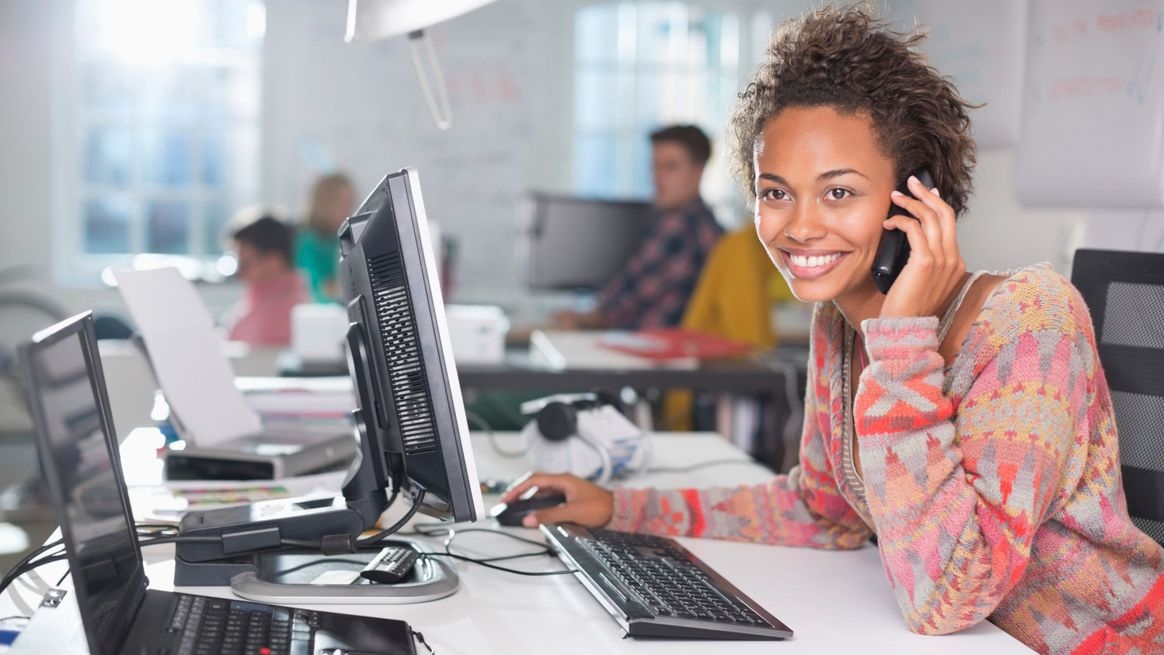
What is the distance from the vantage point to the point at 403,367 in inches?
45.3

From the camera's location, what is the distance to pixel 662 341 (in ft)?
11.4

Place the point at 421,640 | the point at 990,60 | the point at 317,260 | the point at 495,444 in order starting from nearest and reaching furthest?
the point at 421,640
the point at 495,444
the point at 990,60
the point at 317,260

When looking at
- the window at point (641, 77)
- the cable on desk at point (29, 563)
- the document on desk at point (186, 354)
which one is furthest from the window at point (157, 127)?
the cable on desk at point (29, 563)


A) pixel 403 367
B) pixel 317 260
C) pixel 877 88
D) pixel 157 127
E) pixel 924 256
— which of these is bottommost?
pixel 317 260

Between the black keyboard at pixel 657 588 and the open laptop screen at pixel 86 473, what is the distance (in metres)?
0.45

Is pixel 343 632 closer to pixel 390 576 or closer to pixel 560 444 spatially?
pixel 390 576

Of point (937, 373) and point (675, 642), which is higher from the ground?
point (937, 373)

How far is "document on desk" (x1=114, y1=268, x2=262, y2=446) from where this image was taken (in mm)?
1712

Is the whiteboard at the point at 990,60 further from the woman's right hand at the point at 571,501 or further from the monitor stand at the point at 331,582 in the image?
the monitor stand at the point at 331,582

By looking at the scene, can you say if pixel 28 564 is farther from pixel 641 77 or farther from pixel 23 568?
pixel 641 77

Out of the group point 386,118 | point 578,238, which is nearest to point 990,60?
point 578,238

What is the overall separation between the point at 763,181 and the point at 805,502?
463mm

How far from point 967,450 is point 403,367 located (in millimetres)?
563

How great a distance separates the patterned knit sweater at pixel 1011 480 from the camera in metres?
1.08
